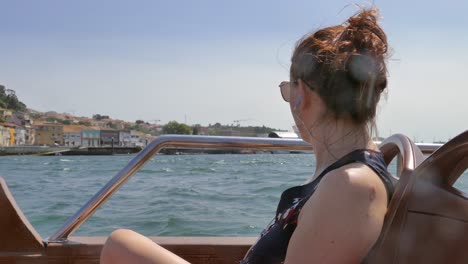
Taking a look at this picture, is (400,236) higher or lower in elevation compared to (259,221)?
higher

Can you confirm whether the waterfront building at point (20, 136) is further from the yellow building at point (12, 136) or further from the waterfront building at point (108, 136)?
the waterfront building at point (108, 136)

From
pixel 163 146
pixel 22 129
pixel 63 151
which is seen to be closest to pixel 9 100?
pixel 22 129

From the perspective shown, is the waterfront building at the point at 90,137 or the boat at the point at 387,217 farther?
the waterfront building at the point at 90,137

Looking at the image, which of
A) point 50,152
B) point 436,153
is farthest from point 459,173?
point 50,152

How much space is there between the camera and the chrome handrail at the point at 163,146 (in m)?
1.77

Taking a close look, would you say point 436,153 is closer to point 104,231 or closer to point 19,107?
point 104,231

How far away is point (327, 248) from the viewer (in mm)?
890

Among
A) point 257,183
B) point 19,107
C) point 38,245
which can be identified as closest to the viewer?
point 38,245

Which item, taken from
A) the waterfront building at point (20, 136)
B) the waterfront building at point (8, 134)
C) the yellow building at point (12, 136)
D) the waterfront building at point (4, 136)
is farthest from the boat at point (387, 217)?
the waterfront building at point (20, 136)

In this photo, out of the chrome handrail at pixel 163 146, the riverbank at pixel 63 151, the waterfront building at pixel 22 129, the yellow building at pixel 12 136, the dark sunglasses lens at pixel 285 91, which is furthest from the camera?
the waterfront building at pixel 22 129

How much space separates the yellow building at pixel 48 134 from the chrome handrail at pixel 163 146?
83.7 meters

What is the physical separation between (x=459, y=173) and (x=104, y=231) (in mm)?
3463

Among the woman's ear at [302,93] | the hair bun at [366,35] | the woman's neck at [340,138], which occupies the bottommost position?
the woman's neck at [340,138]

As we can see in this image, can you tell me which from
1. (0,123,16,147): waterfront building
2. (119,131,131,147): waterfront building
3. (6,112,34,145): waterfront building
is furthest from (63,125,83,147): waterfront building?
(0,123,16,147): waterfront building
